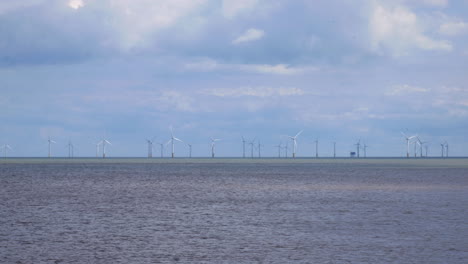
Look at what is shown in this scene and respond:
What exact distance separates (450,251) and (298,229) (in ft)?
34.1

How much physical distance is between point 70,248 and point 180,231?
7.67 meters

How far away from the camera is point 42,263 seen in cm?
2680

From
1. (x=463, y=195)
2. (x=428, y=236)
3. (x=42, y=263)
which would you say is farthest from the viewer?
(x=463, y=195)

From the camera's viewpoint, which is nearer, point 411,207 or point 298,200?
point 411,207

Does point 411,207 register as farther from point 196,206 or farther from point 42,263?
point 42,263

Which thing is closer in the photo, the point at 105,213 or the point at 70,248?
the point at 70,248

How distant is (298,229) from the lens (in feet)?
125

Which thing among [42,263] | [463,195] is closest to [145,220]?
[42,263]

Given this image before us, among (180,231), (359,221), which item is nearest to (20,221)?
(180,231)

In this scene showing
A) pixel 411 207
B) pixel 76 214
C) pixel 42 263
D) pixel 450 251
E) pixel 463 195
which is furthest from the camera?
pixel 463 195

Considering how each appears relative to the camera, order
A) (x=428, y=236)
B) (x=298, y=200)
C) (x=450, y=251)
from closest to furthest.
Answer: (x=450, y=251) < (x=428, y=236) < (x=298, y=200)

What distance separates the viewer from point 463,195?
6556 cm

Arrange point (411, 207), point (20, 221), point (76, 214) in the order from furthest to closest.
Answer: point (411, 207), point (76, 214), point (20, 221)

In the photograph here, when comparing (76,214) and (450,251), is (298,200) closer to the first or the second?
(76,214)
